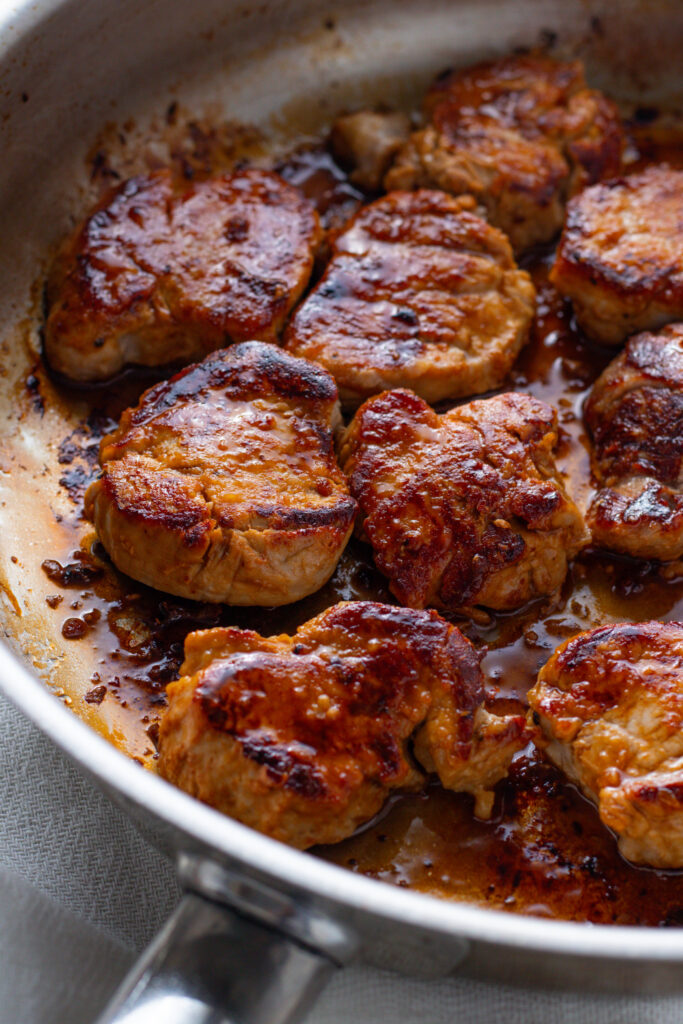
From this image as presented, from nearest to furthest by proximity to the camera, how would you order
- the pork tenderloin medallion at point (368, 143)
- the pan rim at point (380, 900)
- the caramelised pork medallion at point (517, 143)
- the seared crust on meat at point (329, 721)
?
the pan rim at point (380, 900), the seared crust on meat at point (329, 721), the caramelised pork medallion at point (517, 143), the pork tenderloin medallion at point (368, 143)

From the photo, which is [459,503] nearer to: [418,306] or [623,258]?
[418,306]

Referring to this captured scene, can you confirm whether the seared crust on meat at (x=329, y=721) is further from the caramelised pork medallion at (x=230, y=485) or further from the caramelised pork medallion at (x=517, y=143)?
the caramelised pork medallion at (x=517, y=143)

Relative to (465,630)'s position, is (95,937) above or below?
above

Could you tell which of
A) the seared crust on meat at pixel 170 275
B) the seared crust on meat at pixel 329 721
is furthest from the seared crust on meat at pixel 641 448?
the seared crust on meat at pixel 170 275

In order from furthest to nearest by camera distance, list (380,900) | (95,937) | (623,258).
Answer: (623,258) < (95,937) < (380,900)

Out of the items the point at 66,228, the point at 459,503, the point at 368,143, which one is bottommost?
the point at 459,503

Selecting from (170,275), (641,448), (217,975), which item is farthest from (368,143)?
(217,975)

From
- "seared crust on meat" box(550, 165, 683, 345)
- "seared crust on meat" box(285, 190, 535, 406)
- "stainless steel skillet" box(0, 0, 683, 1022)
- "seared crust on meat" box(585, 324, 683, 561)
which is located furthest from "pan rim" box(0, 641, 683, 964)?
"seared crust on meat" box(550, 165, 683, 345)

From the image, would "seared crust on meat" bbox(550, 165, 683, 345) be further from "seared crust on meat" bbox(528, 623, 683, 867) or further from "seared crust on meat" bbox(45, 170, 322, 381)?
"seared crust on meat" bbox(528, 623, 683, 867)
